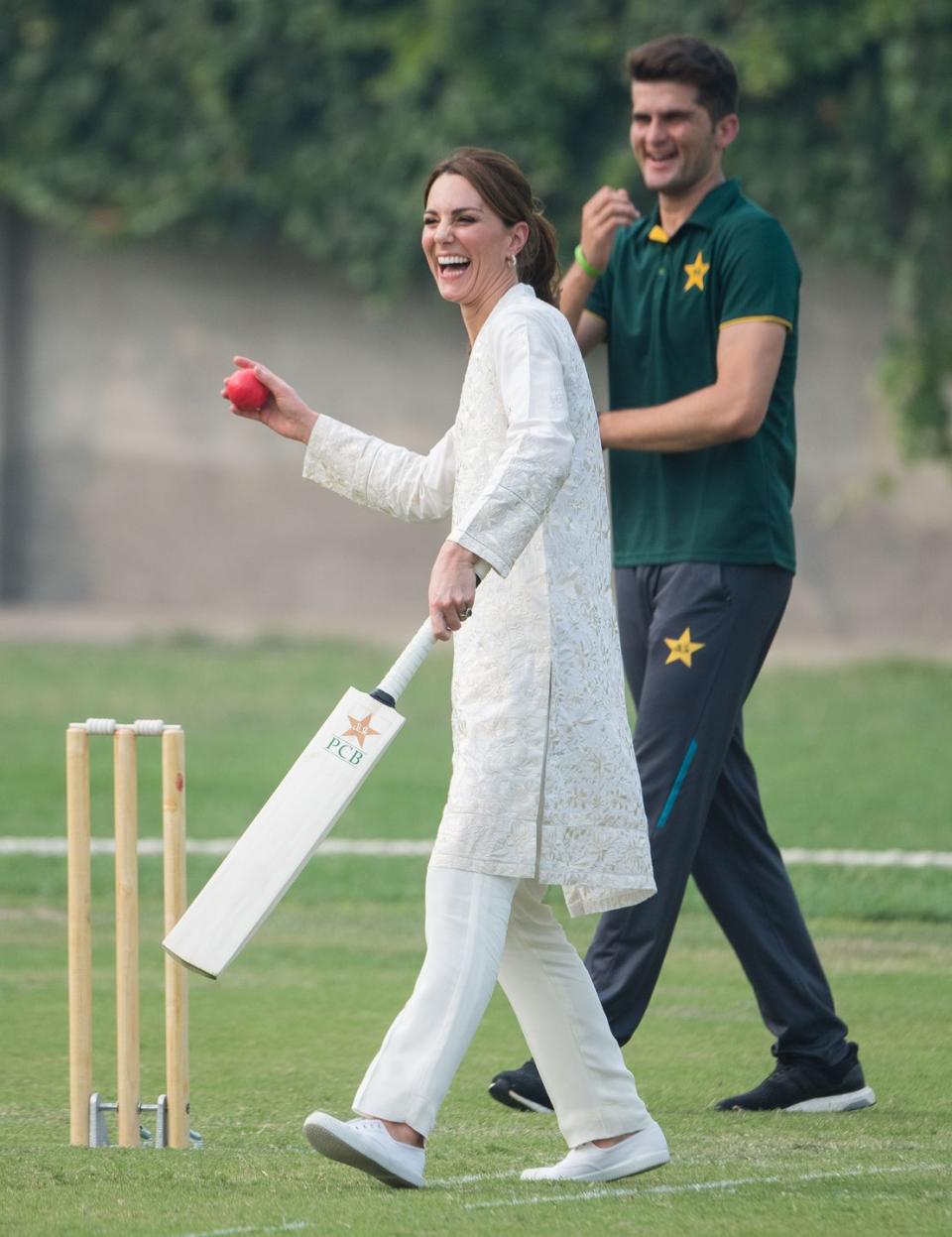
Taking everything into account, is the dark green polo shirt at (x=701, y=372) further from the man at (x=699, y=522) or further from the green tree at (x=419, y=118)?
the green tree at (x=419, y=118)

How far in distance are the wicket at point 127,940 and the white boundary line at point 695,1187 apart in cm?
79

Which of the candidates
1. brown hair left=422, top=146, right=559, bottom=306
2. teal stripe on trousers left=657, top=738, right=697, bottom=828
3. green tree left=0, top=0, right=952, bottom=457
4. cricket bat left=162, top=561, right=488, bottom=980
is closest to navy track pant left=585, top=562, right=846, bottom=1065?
teal stripe on trousers left=657, top=738, right=697, bottom=828

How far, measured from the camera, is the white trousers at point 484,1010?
390 centimetres

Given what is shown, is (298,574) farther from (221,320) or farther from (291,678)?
(291,678)

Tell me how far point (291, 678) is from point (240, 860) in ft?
33.8

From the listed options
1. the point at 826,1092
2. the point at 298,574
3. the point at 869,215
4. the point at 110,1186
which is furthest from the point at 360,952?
the point at 298,574

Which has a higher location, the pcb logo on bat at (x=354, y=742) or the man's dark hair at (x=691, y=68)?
the man's dark hair at (x=691, y=68)

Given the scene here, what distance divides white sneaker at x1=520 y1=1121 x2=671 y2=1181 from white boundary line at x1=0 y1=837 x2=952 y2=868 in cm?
406

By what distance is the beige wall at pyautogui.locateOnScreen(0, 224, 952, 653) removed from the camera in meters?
18.5

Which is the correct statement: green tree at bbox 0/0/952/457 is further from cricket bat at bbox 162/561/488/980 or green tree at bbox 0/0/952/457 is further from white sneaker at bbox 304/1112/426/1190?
white sneaker at bbox 304/1112/426/1190

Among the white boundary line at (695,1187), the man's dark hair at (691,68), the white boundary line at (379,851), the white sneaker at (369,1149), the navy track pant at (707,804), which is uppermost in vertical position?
the man's dark hair at (691,68)

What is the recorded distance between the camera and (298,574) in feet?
61.7

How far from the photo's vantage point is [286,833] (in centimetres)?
Result: 395

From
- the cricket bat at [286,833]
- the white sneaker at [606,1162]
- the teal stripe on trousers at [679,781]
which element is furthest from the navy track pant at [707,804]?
the cricket bat at [286,833]
